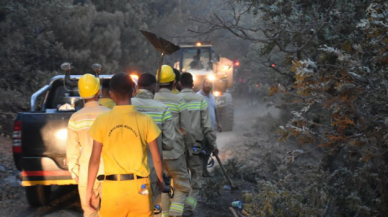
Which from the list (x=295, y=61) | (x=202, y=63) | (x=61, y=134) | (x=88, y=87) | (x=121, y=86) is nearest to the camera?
(x=121, y=86)

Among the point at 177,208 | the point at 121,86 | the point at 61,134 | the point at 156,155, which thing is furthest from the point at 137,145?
the point at 61,134

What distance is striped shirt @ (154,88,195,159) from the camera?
19.7 feet

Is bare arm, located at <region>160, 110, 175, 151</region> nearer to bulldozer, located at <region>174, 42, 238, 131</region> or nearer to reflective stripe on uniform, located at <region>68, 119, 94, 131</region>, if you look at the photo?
reflective stripe on uniform, located at <region>68, 119, 94, 131</region>

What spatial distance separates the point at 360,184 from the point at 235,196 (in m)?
2.10

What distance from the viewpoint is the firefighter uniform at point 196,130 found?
Answer: 657cm

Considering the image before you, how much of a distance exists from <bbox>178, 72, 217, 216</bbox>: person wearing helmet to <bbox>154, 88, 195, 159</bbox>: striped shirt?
322mm

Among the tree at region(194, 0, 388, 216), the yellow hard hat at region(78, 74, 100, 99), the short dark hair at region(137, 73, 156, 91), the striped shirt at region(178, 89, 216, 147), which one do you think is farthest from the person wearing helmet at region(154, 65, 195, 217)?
the yellow hard hat at region(78, 74, 100, 99)

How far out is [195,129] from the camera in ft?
21.6

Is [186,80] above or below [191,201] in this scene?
above

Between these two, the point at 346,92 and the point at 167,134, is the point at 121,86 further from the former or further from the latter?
the point at 346,92

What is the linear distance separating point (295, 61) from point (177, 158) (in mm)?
1881

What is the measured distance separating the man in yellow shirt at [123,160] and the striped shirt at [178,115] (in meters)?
2.13

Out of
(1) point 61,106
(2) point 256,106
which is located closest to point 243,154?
(1) point 61,106

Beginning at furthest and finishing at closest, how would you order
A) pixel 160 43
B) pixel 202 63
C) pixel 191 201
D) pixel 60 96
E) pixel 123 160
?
pixel 202 63 < pixel 60 96 < pixel 191 201 < pixel 160 43 < pixel 123 160
